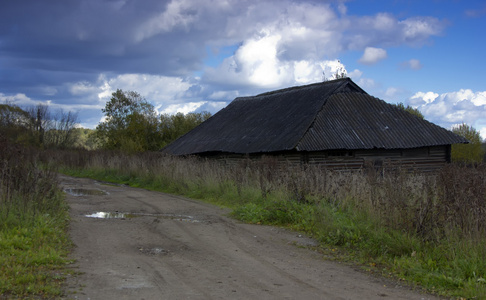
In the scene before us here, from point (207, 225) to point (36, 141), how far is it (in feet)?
198

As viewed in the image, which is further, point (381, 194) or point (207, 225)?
point (207, 225)

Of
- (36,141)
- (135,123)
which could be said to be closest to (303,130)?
(135,123)

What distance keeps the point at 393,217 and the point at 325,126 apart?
593 inches

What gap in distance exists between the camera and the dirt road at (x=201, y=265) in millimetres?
5613

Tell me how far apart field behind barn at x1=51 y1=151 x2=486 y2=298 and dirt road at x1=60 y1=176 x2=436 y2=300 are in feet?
1.78

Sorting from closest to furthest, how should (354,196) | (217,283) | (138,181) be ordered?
(217,283), (354,196), (138,181)

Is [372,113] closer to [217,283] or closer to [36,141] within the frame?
[217,283]

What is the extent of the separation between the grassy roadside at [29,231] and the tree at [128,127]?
35814mm

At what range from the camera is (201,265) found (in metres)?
6.91

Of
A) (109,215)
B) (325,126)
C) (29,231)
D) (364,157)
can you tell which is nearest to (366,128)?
(364,157)

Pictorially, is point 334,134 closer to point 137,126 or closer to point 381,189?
point 381,189

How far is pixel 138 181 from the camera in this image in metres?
→ 24.6

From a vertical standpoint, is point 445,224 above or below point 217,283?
above

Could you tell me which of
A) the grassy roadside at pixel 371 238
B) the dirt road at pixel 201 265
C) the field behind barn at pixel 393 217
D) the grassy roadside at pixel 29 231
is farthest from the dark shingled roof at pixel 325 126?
the grassy roadside at pixel 29 231
